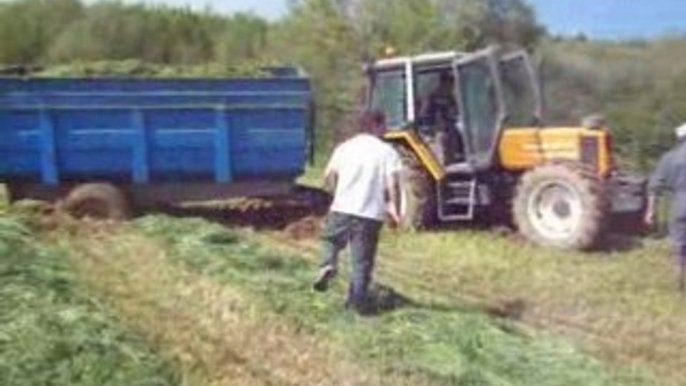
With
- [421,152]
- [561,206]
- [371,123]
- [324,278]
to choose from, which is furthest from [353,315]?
[421,152]

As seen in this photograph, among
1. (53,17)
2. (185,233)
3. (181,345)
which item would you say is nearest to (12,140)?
(185,233)

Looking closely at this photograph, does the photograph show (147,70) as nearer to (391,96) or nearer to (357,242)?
(391,96)

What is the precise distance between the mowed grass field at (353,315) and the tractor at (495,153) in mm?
565

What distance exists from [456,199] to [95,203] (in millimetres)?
4254

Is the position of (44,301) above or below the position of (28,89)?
below

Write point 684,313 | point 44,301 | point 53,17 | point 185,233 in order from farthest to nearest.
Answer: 1. point 53,17
2. point 185,233
3. point 684,313
4. point 44,301

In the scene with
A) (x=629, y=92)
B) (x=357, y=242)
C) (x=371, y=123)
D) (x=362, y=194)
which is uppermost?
(x=371, y=123)

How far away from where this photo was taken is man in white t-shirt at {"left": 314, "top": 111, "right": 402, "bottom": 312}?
34.9 feet

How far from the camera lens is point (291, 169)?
653 inches

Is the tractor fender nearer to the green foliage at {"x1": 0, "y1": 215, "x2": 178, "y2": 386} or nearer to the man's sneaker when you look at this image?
the man's sneaker

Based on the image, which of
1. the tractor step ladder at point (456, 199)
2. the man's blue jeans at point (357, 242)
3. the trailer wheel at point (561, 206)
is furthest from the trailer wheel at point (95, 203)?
the man's blue jeans at point (357, 242)

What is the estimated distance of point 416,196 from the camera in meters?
16.2

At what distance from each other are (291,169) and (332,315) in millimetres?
6517

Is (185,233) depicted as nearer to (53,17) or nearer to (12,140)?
(12,140)
